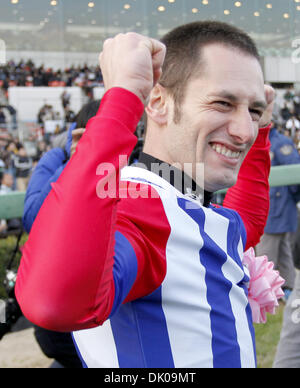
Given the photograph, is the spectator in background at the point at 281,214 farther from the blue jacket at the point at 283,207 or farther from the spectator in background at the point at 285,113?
the spectator in background at the point at 285,113

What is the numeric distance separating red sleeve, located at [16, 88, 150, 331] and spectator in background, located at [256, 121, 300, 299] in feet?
10.8

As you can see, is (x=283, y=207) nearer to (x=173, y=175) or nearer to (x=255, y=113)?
(x=255, y=113)

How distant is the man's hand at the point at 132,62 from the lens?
0.66 meters

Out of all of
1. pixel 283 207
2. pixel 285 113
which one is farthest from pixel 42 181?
pixel 285 113

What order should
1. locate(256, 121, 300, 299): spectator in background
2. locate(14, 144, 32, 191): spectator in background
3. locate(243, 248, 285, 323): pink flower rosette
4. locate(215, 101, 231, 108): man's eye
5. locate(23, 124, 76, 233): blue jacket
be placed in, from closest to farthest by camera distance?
locate(215, 101, 231, 108): man's eye < locate(243, 248, 285, 323): pink flower rosette < locate(23, 124, 76, 233): blue jacket < locate(256, 121, 300, 299): spectator in background < locate(14, 144, 32, 191): spectator in background

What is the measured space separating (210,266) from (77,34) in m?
19.4

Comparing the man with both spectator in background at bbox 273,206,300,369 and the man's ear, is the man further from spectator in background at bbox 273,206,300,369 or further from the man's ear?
spectator in background at bbox 273,206,300,369

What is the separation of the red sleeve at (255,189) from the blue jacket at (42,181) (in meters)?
0.79

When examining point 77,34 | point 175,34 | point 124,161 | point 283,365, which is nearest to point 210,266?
point 124,161

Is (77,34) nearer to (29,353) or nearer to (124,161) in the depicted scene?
(29,353)

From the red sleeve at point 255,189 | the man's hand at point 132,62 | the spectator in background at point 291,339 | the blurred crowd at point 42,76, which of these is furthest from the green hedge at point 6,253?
the blurred crowd at point 42,76

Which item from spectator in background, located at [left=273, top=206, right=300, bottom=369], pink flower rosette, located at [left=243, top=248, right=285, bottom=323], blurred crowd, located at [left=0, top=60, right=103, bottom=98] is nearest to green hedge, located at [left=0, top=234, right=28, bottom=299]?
spectator in background, located at [left=273, top=206, right=300, bottom=369]

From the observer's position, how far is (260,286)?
3.88 ft

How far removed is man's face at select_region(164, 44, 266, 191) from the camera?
95 centimetres
